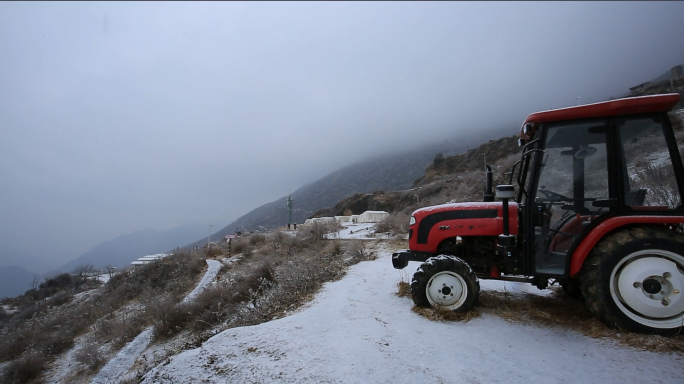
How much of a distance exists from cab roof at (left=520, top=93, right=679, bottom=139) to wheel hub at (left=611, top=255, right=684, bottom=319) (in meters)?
1.59

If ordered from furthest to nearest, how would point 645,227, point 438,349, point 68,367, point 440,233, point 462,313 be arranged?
point 68,367 < point 440,233 < point 462,313 < point 645,227 < point 438,349

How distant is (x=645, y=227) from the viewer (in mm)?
3514

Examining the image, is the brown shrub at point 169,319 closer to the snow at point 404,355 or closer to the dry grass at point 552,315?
the snow at point 404,355

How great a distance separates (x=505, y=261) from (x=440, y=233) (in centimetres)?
89

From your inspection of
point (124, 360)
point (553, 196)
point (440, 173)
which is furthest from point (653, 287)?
point (440, 173)

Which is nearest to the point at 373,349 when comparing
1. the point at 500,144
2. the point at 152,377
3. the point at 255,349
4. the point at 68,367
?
the point at 255,349

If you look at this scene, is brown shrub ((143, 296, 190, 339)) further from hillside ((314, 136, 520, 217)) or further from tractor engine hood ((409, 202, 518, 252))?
hillside ((314, 136, 520, 217))

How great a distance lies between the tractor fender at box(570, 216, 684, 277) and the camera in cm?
347

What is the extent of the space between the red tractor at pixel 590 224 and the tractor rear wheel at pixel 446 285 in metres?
0.01

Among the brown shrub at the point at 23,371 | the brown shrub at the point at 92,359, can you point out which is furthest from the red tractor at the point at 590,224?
the brown shrub at the point at 23,371

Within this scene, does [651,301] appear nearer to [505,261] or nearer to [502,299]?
[505,261]

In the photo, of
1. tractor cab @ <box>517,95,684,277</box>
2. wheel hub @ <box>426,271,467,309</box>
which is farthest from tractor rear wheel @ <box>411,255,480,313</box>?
tractor cab @ <box>517,95,684,277</box>

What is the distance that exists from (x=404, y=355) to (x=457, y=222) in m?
1.98

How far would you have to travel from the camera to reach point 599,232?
357cm
